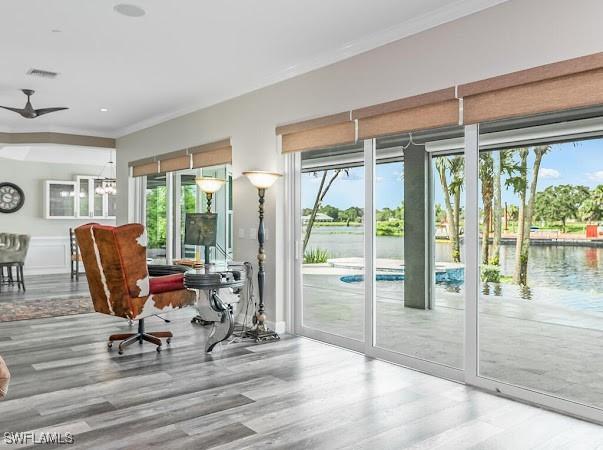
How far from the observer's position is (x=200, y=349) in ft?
14.8

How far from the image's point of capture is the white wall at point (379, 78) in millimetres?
3023

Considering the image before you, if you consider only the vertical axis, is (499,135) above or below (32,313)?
above

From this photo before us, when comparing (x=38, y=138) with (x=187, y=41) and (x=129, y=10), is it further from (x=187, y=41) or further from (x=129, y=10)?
(x=129, y=10)

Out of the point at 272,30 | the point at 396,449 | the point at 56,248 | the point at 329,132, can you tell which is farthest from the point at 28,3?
the point at 56,248

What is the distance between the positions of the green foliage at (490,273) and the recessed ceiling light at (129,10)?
9.99 ft

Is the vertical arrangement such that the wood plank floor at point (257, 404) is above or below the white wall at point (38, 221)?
below

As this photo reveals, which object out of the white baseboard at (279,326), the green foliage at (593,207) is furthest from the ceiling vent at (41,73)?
the green foliage at (593,207)

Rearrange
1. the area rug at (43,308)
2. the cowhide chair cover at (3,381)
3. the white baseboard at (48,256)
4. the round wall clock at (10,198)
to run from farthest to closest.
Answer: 1. the white baseboard at (48,256)
2. the round wall clock at (10,198)
3. the area rug at (43,308)
4. the cowhide chair cover at (3,381)

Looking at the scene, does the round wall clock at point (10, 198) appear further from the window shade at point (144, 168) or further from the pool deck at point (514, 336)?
the pool deck at point (514, 336)

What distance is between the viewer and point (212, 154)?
6199mm

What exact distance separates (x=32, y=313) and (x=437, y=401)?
16.8 feet

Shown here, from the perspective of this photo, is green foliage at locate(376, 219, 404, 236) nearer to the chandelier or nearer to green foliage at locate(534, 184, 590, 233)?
green foliage at locate(534, 184, 590, 233)

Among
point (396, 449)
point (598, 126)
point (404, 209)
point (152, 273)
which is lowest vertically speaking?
point (396, 449)

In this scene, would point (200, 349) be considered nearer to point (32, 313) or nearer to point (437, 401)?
point (437, 401)
